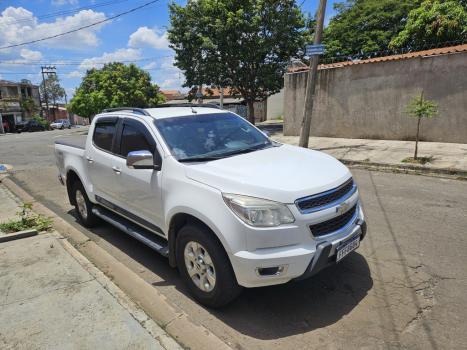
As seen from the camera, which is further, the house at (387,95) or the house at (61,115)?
the house at (61,115)

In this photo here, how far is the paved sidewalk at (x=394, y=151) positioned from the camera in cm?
945

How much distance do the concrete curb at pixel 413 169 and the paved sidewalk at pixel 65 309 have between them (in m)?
7.98

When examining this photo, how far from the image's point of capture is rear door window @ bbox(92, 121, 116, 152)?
4855mm

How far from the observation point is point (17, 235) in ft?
16.9

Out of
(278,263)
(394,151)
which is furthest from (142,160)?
(394,151)

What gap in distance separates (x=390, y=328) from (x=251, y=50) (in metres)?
19.0

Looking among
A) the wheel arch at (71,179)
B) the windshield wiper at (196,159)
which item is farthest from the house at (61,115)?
the windshield wiper at (196,159)

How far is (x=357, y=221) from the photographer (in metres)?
3.56

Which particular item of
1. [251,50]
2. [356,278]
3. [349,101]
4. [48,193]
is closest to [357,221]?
[356,278]

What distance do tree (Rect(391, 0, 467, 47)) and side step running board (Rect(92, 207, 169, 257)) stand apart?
19476 mm

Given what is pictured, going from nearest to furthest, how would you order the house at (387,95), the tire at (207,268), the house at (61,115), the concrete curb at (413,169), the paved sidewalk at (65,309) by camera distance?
the paved sidewalk at (65,309) → the tire at (207,268) → the concrete curb at (413,169) → the house at (387,95) → the house at (61,115)

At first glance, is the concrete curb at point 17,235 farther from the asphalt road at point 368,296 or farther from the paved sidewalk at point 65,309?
the asphalt road at point 368,296

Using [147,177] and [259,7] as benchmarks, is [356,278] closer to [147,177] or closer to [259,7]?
[147,177]

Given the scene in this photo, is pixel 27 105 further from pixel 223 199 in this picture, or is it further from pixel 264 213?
pixel 264 213
